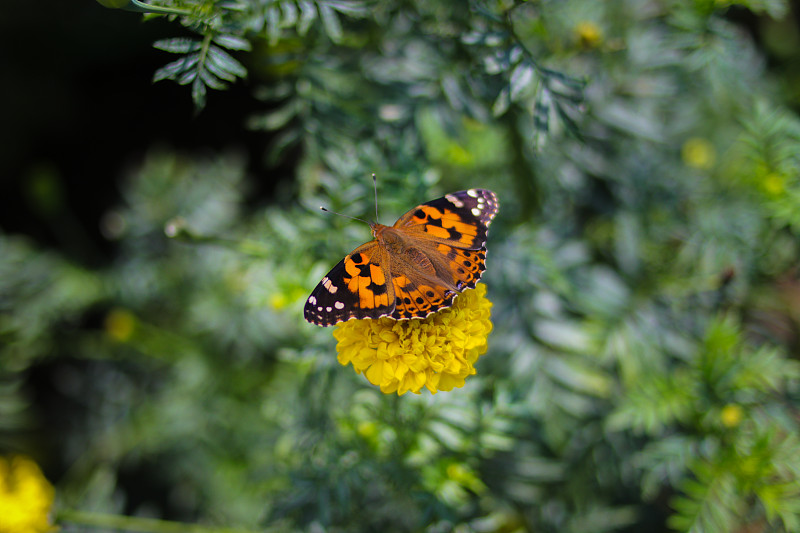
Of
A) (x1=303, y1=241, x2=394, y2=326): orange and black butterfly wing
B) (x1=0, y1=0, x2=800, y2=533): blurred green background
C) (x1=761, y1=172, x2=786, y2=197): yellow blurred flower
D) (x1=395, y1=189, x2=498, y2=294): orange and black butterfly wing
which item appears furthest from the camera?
(x1=761, y1=172, x2=786, y2=197): yellow blurred flower

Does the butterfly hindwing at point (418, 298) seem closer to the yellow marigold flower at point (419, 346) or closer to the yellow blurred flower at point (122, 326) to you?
the yellow marigold flower at point (419, 346)

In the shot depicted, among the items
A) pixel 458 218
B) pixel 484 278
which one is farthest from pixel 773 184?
pixel 458 218

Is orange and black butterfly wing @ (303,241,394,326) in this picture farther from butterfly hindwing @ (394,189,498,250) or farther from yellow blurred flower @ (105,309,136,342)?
yellow blurred flower @ (105,309,136,342)

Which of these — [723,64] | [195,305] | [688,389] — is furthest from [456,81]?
[195,305]

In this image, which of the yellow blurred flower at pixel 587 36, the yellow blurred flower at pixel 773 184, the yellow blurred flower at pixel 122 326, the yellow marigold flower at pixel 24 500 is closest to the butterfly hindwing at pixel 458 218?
the yellow blurred flower at pixel 587 36

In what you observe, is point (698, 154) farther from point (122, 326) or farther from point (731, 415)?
point (122, 326)

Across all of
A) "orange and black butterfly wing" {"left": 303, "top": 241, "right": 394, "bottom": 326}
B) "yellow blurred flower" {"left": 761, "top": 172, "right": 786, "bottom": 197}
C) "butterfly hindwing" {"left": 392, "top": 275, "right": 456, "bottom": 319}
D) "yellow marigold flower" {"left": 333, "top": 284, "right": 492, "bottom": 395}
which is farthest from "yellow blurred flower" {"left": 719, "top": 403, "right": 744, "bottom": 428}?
"orange and black butterfly wing" {"left": 303, "top": 241, "right": 394, "bottom": 326}

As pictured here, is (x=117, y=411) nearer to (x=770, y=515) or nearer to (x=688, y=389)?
(x=688, y=389)
